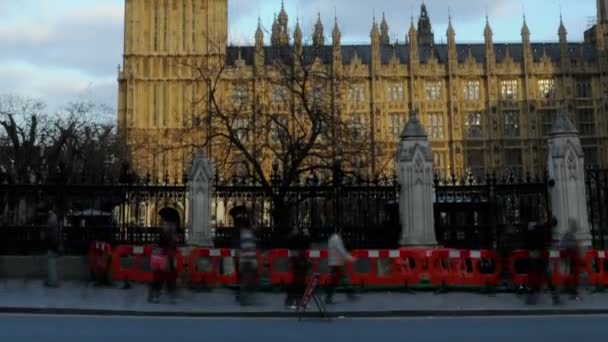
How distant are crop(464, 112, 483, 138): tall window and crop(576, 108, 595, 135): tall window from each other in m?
8.50

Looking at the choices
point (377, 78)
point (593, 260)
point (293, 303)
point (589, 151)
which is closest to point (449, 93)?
point (377, 78)

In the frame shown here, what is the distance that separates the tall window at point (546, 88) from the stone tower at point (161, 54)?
28.0m

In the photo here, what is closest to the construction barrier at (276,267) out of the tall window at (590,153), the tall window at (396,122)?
the tall window at (396,122)

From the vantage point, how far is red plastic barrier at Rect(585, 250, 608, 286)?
1366 cm

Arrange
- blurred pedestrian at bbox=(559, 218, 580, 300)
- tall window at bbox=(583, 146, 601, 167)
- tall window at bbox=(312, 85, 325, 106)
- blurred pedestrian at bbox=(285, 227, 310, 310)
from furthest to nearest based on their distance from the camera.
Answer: tall window at bbox=(583, 146, 601, 167) → tall window at bbox=(312, 85, 325, 106) → blurred pedestrian at bbox=(559, 218, 580, 300) → blurred pedestrian at bbox=(285, 227, 310, 310)

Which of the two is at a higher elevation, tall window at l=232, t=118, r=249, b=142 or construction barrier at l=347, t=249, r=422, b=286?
tall window at l=232, t=118, r=249, b=142

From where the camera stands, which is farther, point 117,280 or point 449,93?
point 449,93

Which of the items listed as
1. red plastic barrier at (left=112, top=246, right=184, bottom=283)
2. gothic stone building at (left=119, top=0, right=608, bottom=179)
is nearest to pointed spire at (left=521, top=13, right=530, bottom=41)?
gothic stone building at (left=119, top=0, right=608, bottom=179)

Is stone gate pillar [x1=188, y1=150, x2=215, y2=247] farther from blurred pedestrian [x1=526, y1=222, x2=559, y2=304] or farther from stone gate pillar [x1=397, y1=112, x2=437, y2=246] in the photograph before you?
blurred pedestrian [x1=526, y1=222, x2=559, y2=304]

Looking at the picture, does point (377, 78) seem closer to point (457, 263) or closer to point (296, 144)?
point (296, 144)

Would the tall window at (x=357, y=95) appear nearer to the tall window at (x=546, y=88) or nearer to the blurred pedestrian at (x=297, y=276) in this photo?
the tall window at (x=546, y=88)

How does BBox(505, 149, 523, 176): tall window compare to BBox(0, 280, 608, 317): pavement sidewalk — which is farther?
BBox(505, 149, 523, 176): tall window

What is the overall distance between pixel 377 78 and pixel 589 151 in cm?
1941

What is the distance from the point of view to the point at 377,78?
59625mm
